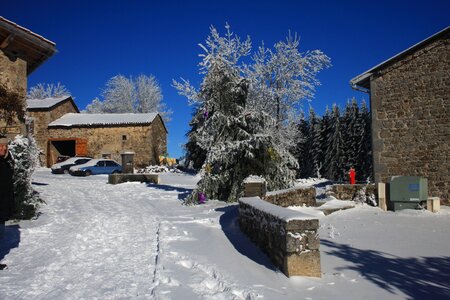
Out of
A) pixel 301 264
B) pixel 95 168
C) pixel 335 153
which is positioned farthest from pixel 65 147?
pixel 301 264

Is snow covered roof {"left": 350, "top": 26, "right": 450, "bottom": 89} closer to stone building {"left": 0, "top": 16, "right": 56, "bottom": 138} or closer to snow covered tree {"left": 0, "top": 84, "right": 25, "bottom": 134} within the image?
stone building {"left": 0, "top": 16, "right": 56, "bottom": 138}

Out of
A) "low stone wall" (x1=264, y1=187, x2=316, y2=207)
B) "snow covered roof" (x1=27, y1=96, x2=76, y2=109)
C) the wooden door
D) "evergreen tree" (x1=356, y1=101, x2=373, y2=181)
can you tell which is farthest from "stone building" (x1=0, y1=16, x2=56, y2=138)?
"evergreen tree" (x1=356, y1=101, x2=373, y2=181)

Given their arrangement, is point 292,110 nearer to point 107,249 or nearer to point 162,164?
point 162,164

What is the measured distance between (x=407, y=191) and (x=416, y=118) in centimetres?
275

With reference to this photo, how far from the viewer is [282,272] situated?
5.22m

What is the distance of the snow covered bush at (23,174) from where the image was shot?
7.97 m

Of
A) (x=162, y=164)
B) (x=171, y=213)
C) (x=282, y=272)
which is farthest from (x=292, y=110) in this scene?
(x=282, y=272)

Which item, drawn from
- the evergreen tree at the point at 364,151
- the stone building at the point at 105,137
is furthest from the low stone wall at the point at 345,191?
the evergreen tree at the point at 364,151

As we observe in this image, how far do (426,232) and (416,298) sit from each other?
16.1 ft

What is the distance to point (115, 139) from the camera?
3133cm

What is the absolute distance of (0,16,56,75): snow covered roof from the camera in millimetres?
9836

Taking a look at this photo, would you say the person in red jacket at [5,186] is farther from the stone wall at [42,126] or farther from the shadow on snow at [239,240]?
the stone wall at [42,126]

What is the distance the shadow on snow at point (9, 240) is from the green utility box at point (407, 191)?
35.4 feet

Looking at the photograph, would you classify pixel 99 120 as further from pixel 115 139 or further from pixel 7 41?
pixel 7 41
